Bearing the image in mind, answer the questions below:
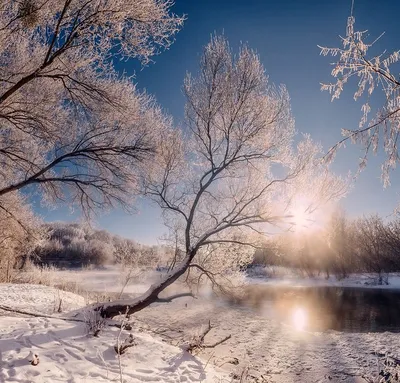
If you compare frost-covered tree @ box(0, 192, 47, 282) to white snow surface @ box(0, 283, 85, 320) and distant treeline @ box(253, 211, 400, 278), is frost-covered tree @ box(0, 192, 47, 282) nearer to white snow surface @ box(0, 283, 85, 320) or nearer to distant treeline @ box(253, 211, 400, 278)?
white snow surface @ box(0, 283, 85, 320)

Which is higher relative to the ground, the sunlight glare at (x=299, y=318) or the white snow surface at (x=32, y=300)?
the white snow surface at (x=32, y=300)

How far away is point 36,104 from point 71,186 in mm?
2880

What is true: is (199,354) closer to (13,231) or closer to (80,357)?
(80,357)

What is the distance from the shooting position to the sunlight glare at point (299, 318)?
47.5 feet

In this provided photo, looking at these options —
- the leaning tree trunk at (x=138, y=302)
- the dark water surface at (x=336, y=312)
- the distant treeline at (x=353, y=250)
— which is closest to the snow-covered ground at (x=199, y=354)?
the leaning tree trunk at (x=138, y=302)

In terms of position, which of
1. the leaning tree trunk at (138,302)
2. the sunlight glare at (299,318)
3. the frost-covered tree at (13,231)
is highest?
the frost-covered tree at (13,231)

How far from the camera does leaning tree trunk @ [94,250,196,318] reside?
889 cm

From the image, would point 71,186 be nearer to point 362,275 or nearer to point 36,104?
point 36,104

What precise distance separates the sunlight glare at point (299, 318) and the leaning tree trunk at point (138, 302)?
6764 mm

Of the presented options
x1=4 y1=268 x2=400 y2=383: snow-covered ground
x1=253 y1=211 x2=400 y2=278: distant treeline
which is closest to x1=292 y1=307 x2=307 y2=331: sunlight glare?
x1=4 y1=268 x2=400 y2=383: snow-covered ground

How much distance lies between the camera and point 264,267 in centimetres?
4753

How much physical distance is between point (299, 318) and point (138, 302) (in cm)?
1009

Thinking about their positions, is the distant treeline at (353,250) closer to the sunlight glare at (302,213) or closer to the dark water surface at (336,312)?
the dark water surface at (336,312)

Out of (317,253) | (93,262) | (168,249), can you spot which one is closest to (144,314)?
(168,249)
